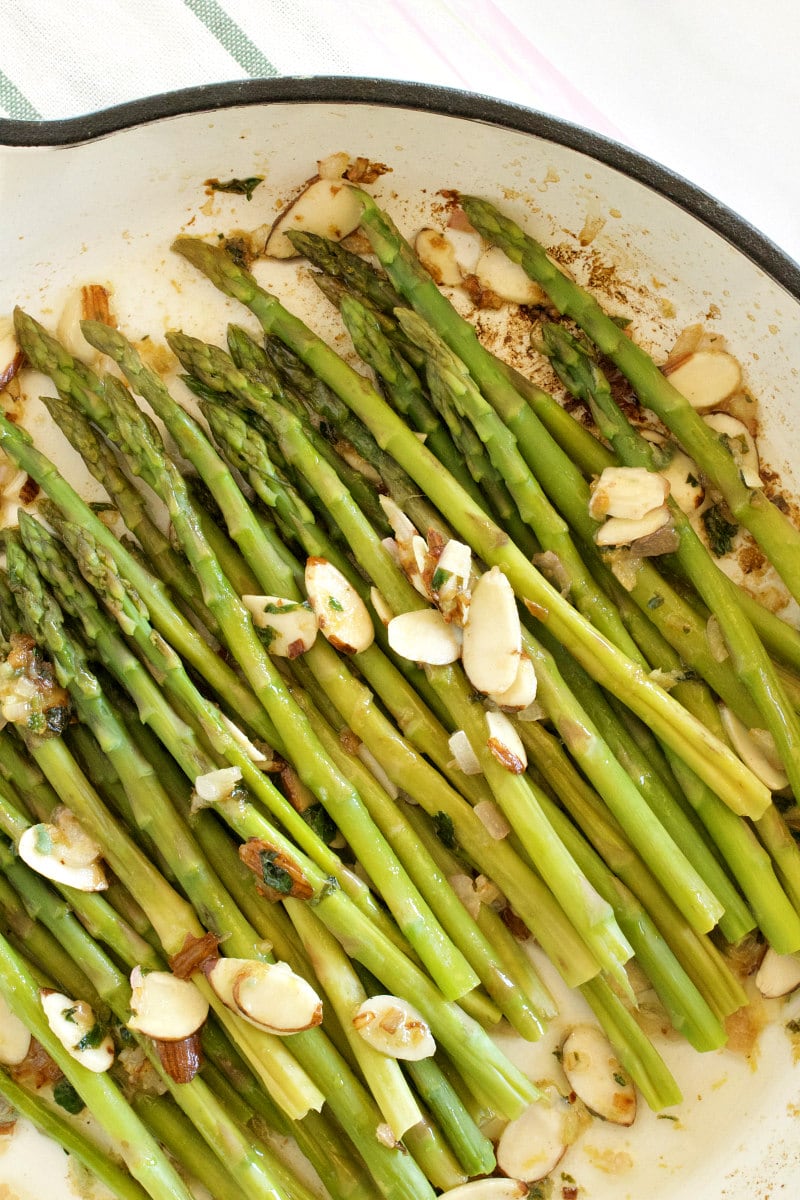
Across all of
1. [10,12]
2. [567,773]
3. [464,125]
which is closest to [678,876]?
[567,773]

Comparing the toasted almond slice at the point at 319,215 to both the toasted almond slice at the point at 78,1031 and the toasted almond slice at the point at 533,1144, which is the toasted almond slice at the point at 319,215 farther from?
the toasted almond slice at the point at 533,1144

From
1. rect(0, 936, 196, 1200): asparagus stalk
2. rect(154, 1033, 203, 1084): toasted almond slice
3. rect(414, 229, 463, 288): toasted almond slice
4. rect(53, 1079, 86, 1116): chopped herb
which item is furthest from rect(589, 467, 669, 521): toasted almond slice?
rect(53, 1079, 86, 1116): chopped herb

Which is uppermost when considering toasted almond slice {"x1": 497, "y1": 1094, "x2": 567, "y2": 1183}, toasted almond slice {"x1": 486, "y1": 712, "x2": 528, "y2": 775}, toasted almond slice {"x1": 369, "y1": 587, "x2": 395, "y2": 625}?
toasted almond slice {"x1": 369, "y1": 587, "x2": 395, "y2": 625}

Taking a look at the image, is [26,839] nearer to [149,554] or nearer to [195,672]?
[195,672]

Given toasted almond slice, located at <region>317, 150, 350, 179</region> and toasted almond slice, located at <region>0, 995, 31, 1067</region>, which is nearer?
toasted almond slice, located at <region>0, 995, 31, 1067</region>

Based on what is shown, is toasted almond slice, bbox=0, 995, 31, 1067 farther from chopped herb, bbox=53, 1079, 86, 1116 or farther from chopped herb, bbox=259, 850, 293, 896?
chopped herb, bbox=259, 850, 293, 896

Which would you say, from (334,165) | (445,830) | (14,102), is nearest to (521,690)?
(445,830)
